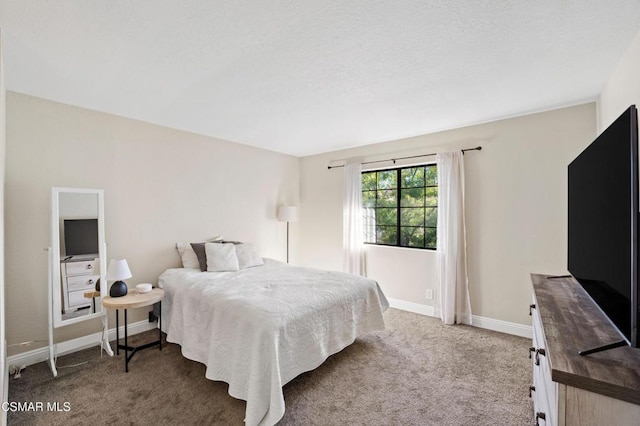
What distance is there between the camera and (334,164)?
476cm

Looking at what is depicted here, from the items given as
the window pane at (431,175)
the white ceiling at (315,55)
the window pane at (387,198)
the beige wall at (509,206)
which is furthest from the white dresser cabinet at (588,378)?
the window pane at (387,198)

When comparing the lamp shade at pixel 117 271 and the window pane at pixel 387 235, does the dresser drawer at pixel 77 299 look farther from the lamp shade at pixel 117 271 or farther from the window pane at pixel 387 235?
the window pane at pixel 387 235

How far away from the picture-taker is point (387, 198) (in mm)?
4254

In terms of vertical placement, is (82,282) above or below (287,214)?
below

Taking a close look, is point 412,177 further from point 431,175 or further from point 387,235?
point 387,235

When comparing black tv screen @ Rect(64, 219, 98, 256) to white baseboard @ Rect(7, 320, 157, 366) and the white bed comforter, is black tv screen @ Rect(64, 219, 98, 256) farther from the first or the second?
white baseboard @ Rect(7, 320, 157, 366)

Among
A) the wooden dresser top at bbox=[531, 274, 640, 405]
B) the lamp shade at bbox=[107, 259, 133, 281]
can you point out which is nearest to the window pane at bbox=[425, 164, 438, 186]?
the wooden dresser top at bbox=[531, 274, 640, 405]

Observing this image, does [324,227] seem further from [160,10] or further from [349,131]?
[160,10]

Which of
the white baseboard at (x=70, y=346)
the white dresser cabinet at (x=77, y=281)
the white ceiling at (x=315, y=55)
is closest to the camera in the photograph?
the white ceiling at (x=315, y=55)

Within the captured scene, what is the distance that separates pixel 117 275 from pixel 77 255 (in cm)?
53

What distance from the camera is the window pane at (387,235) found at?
4.16 metres

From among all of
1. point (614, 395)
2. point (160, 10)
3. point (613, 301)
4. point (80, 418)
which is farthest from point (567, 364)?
point (80, 418)

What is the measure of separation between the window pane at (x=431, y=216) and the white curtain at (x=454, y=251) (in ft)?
0.81

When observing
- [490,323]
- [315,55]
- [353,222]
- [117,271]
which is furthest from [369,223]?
[117,271]
